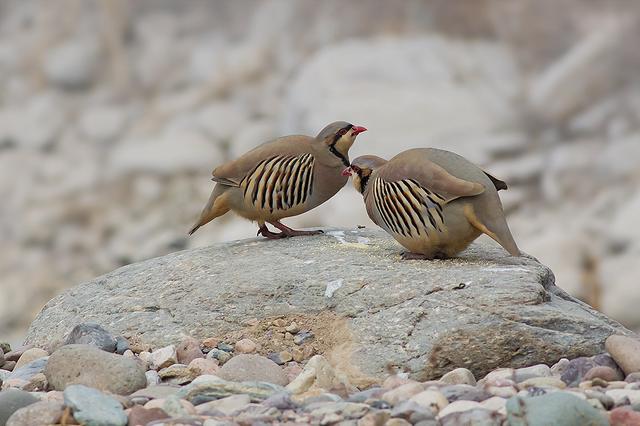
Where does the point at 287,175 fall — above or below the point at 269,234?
above

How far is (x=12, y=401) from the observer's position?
500 cm

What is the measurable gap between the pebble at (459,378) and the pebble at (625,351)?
63cm

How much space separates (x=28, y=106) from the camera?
60.3 ft

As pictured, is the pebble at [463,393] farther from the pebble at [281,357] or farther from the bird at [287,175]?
the bird at [287,175]

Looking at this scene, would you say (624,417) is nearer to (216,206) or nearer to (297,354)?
(297,354)

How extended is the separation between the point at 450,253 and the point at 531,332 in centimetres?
111

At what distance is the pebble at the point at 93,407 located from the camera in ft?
15.4

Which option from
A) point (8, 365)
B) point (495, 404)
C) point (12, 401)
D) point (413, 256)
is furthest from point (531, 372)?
point (8, 365)

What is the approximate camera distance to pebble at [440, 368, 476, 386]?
5336mm

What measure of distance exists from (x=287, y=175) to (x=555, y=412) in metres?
3.32

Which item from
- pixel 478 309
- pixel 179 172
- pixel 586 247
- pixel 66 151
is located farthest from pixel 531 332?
pixel 66 151

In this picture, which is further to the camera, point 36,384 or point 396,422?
point 36,384

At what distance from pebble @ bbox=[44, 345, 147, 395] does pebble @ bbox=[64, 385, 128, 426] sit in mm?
391

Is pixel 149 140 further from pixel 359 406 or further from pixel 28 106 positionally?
pixel 359 406
